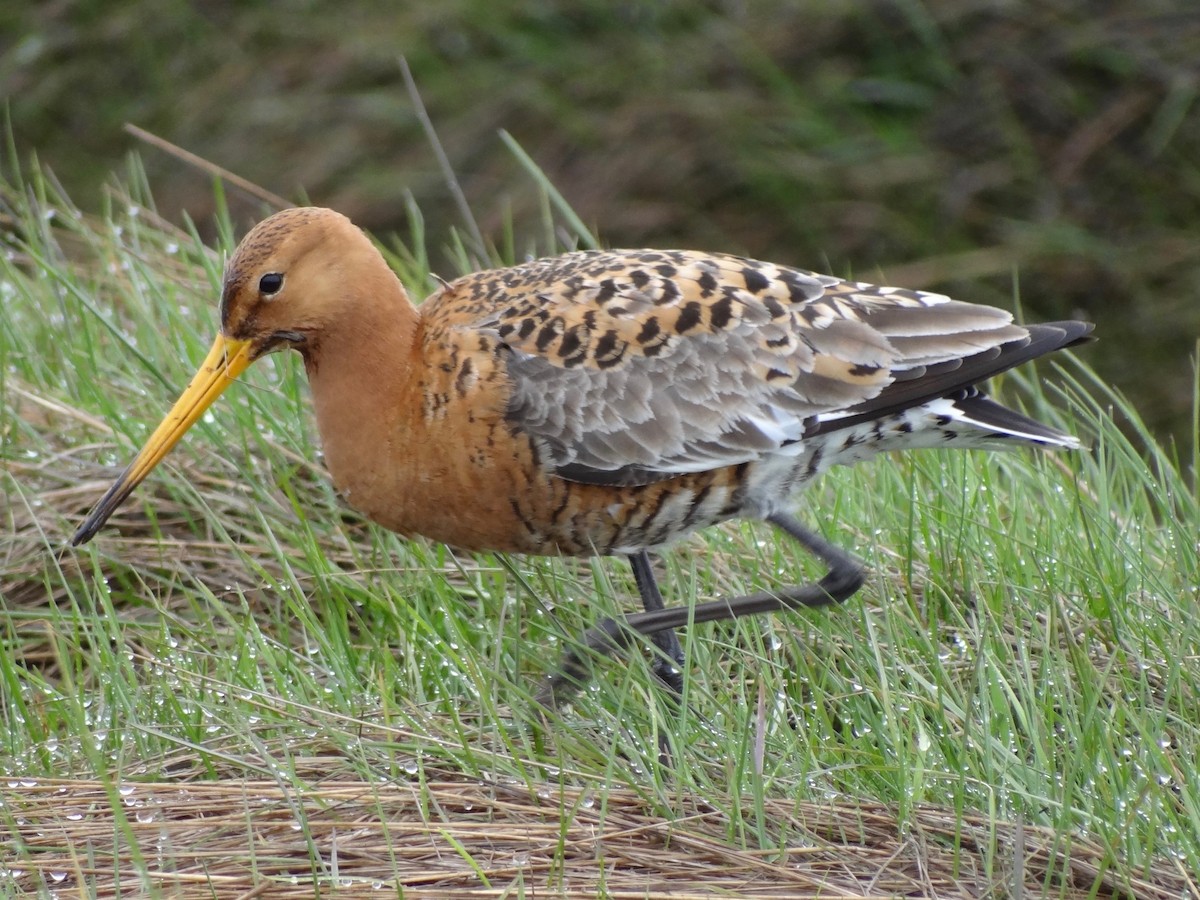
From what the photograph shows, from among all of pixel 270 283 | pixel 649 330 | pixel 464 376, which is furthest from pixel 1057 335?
pixel 270 283

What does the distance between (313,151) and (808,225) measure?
120 inches

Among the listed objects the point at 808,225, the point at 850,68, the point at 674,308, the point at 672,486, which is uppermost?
the point at 674,308

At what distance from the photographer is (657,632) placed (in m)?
4.39

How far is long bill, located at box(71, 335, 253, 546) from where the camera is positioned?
14.6 feet

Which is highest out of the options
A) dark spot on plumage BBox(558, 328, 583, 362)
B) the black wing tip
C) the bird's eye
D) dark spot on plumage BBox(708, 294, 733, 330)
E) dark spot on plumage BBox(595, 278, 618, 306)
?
the bird's eye

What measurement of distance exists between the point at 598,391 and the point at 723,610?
67 centimetres

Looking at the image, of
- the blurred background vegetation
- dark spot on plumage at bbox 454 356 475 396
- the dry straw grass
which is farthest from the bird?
the blurred background vegetation

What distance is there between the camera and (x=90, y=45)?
10.9m

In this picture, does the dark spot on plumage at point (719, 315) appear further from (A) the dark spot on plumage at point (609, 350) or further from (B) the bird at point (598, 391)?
(A) the dark spot on plumage at point (609, 350)

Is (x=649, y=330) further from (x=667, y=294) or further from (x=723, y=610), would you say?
(x=723, y=610)

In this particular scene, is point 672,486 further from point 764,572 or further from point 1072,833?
point 1072,833

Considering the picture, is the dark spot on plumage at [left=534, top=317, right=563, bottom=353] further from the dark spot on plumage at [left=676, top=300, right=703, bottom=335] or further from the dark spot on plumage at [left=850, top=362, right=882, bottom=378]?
the dark spot on plumage at [left=850, top=362, right=882, bottom=378]

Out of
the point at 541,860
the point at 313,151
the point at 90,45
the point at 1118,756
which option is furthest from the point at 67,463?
the point at 90,45

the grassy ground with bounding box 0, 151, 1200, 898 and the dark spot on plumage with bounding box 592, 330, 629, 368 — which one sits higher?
the dark spot on plumage with bounding box 592, 330, 629, 368
